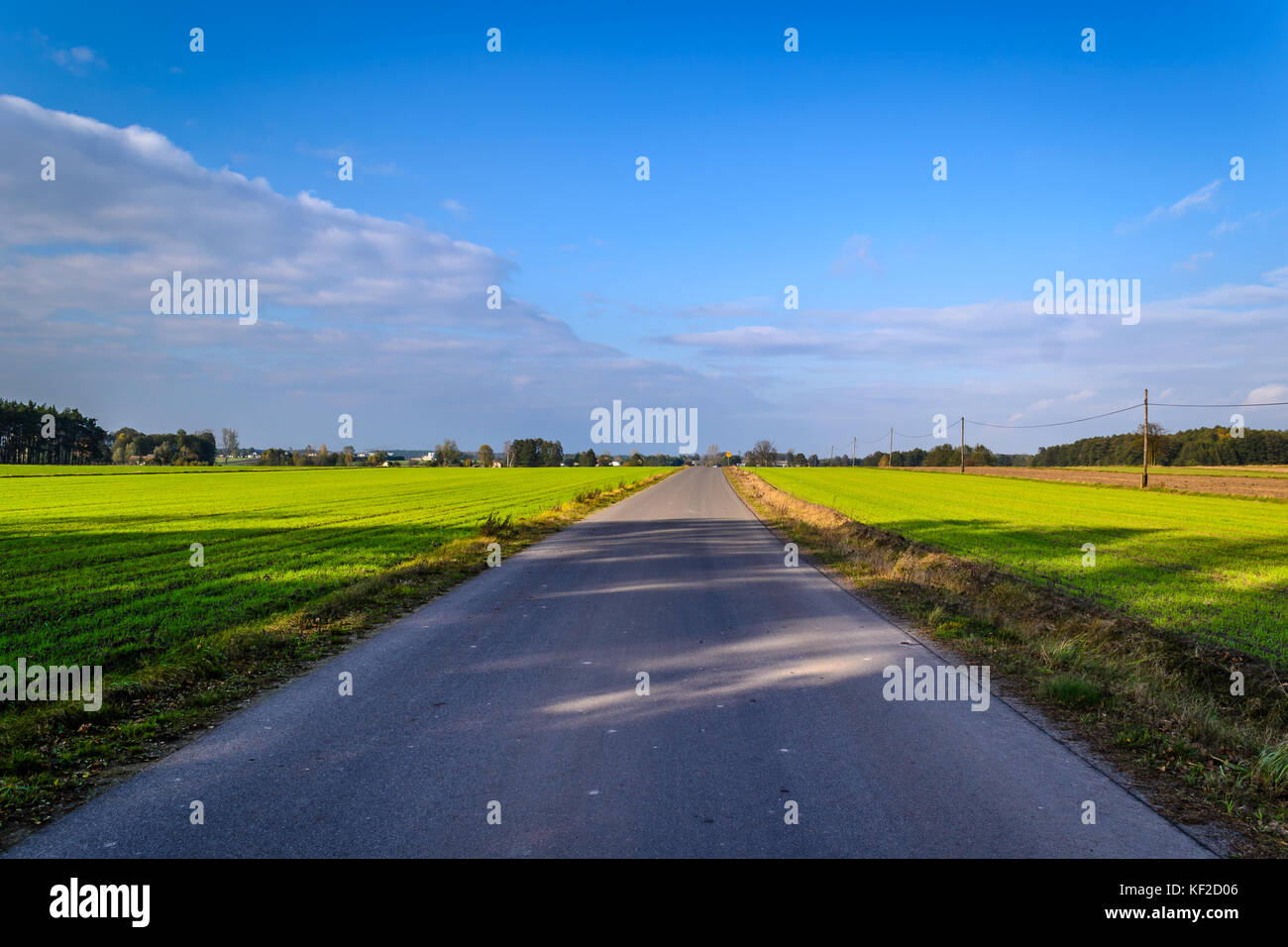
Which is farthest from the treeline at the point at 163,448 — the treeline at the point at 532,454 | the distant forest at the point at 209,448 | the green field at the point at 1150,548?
the green field at the point at 1150,548

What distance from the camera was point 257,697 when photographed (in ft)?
21.2

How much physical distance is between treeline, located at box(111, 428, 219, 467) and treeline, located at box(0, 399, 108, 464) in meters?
11.0

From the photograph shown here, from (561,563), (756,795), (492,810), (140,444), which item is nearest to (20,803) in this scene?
(492,810)

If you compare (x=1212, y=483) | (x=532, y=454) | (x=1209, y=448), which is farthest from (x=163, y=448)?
(x=1209, y=448)

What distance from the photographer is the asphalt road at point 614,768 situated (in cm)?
375

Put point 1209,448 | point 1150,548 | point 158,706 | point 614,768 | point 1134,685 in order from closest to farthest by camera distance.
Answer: point 614,768
point 158,706
point 1134,685
point 1150,548
point 1209,448

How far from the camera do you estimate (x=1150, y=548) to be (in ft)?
71.3

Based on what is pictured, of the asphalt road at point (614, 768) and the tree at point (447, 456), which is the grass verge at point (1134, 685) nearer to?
the asphalt road at point (614, 768)

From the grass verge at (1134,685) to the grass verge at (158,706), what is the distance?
6815 mm

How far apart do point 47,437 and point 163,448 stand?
27387 mm

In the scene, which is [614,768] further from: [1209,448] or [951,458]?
[951,458]
